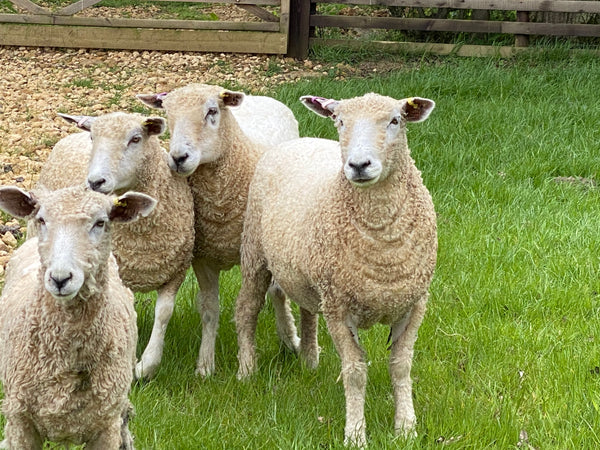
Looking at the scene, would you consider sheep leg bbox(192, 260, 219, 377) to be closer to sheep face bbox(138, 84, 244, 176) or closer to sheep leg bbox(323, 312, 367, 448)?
sheep face bbox(138, 84, 244, 176)

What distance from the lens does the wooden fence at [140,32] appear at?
38.9ft

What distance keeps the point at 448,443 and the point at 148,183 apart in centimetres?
205

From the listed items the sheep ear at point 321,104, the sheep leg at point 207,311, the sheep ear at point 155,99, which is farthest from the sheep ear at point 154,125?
the sheep leg at point 207,311

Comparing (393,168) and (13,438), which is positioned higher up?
(393,168)

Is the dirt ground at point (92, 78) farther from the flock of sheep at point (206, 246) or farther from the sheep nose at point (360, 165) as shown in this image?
the sheep nose at point (360, 165)

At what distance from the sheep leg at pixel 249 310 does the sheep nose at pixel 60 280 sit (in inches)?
81.1

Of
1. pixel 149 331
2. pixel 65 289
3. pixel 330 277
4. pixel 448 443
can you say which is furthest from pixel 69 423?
pixel 149 331

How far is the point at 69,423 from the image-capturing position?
11.1 ft

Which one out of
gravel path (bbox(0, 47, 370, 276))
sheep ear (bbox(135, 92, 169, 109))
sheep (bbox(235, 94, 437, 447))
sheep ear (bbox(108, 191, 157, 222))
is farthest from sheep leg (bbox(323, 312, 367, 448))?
gravel path (bbox(0, 47, 370, 276))

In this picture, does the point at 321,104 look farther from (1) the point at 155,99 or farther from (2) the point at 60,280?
(2) the point at 60,280

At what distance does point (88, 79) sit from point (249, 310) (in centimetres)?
640

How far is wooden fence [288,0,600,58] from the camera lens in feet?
37.2

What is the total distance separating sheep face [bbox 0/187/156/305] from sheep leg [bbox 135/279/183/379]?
4.96 ft

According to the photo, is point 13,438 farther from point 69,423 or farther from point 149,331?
point 149,331
